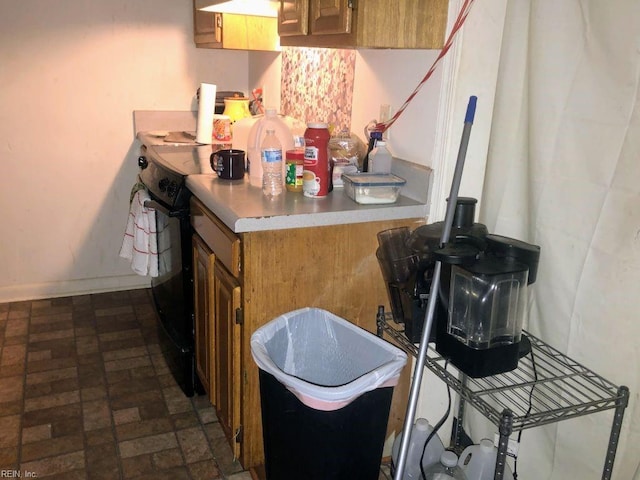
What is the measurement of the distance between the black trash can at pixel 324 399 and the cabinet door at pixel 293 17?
92 cm

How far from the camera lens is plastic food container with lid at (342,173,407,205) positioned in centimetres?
178

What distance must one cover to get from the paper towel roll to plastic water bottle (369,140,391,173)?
1252 millimetres

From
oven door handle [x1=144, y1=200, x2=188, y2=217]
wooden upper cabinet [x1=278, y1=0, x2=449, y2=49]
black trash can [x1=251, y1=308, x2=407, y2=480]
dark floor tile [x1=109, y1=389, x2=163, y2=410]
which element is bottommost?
dark floor tile [x1=109, y1=389, x2=163, y2=410]

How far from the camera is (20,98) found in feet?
9.83

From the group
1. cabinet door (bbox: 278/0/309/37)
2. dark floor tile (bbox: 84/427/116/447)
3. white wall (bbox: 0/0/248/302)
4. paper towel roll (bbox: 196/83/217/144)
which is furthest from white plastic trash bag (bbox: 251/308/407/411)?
white wall (bbox: 0/0/248/302)

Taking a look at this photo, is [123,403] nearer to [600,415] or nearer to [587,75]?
[600,415]

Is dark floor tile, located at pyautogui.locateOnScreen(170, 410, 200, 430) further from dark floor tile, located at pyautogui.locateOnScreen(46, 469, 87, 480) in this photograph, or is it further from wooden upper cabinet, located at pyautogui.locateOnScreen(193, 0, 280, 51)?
wooden upper cabinet, located at pyautogui.locateOnScreen(193, 0, 280, 51)

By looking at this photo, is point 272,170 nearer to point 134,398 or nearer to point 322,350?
point 322,350

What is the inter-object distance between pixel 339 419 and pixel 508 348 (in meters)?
0.45

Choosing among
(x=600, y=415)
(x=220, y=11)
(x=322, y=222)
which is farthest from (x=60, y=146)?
(x=600, y=415)

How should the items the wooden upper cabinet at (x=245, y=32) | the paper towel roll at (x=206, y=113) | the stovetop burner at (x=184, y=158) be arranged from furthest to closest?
the paper towel roll at (x=206, y=113) → the wooden upper cabinet at (x=245, y=32) → the stovetop burner at (x=184, y=158)

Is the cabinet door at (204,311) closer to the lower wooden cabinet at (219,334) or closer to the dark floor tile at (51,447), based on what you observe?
the lower wooden cabinet at (219,334)

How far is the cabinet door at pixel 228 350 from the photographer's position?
1.74m

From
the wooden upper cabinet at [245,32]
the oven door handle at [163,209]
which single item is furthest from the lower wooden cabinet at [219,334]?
the wooden upper cabinet at [245,32]
